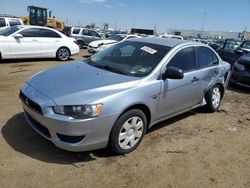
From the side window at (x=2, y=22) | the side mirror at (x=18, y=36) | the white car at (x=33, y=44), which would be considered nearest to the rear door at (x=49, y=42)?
the white car at (x=33, y=44)

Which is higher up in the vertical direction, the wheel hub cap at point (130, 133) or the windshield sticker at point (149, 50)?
the windshield sticker at point (149, 50)

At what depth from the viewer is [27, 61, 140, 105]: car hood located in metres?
3.66

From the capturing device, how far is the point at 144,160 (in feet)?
13.4

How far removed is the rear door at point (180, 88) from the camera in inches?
182

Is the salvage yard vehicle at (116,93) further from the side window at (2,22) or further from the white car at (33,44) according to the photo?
the side window at (2,22)

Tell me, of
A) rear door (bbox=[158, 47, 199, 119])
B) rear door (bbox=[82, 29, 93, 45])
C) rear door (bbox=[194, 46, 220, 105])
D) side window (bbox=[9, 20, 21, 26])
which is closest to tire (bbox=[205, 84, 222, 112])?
rear door (bbox=[194, 46, 220, 105])

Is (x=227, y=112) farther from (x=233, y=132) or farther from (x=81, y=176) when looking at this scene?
(x=81, y=176)

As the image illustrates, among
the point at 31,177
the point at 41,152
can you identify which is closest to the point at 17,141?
the point at 41,152

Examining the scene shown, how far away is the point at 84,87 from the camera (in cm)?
386

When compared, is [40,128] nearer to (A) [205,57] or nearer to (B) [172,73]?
(B) [172,73]

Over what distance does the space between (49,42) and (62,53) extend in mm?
843

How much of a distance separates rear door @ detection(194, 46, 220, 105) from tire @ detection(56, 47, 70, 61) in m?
7.86

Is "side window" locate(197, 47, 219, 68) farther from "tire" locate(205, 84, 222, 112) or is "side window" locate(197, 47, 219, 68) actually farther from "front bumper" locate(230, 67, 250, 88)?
"front bumper" locate(230, 67, 250, 88)

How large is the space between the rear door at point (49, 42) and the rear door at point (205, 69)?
7671 mm
